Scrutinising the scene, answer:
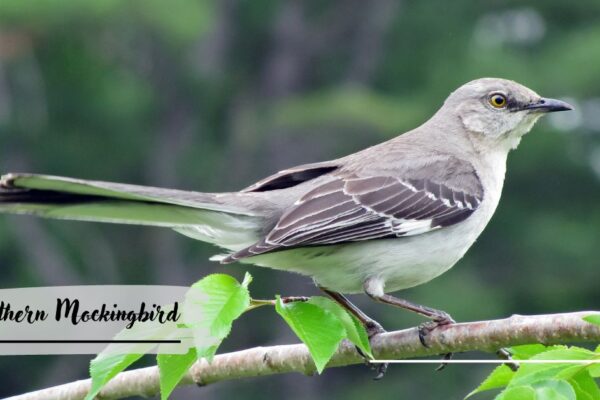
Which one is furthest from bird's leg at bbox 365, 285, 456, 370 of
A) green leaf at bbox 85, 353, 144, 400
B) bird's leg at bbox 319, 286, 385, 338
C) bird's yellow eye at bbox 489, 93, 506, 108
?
bird's yellow eye at bbox 489, 93, 506, 108

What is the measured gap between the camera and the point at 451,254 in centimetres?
509

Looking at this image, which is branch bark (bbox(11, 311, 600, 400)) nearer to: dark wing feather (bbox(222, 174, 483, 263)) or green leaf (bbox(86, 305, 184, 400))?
green leaf (bbox(86, 305, 184, 400))

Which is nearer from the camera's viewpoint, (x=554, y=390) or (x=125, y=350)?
(x=554, y=390)

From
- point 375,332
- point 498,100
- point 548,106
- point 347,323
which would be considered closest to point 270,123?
point 498,100

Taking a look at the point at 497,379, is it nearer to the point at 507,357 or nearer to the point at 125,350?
the point at 507,357

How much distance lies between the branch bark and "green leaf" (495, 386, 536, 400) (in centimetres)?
44

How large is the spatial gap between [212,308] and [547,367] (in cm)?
88

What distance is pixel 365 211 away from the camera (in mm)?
5125

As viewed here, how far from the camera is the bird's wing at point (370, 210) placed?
15.7 feet

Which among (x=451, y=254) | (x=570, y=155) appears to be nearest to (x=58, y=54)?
(x=570, y=155)

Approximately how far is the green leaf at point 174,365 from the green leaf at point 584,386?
1021 millimetres

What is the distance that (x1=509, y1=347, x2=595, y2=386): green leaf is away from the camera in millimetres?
2977

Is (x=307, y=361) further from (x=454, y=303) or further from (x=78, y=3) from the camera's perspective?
(x=78, y=3)

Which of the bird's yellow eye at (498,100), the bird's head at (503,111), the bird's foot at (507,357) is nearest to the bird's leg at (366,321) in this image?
the bird's foot at (507,357)
